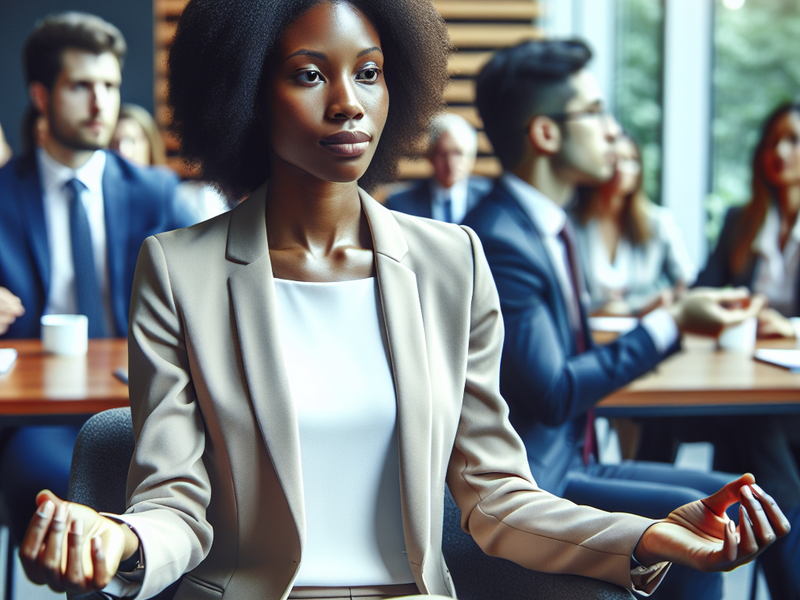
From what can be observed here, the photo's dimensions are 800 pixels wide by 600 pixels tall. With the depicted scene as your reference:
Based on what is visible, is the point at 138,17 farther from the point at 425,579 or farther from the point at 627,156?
the point at 425,579

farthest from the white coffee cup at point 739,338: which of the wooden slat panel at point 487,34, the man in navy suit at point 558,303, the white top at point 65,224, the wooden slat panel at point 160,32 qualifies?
the wooden slat panel at point 487,34

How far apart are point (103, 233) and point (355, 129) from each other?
2.13 metres

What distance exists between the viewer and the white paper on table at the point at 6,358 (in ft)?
7.88

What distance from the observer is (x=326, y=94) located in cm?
116

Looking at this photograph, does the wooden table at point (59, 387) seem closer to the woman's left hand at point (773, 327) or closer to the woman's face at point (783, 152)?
the woman's left hand at point (773, 327)

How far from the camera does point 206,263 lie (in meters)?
1.22

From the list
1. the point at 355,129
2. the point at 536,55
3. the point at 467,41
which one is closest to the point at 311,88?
the point at 355,129

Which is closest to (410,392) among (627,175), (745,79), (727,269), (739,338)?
(739,338)

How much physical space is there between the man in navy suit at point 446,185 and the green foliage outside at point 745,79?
71.7 inches

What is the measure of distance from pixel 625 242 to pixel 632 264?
5.8 inches

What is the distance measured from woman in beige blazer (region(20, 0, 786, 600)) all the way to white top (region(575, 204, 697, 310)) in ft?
11.6

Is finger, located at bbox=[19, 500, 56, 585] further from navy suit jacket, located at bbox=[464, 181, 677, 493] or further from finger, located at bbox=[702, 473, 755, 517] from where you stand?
navy suit jacket, located at bbox=[464, 181, 677, 493]

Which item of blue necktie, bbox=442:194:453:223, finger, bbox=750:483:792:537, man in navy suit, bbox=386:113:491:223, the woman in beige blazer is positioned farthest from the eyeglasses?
blue necktie, bbox=442:194:453:223

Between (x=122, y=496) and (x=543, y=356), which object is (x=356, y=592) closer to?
(x=122, y=496)
